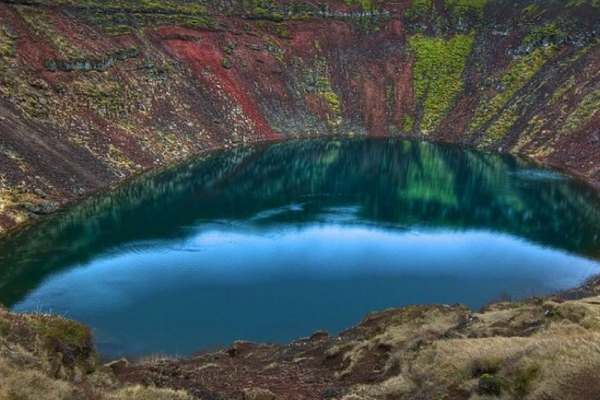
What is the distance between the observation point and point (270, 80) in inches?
4530

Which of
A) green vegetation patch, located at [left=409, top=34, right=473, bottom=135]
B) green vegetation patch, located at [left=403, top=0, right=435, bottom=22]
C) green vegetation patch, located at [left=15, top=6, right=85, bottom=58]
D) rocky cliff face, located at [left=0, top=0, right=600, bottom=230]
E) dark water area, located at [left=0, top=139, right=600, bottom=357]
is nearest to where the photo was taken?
dark water area, located at [left=0, top=139, right=600, bottom=357]

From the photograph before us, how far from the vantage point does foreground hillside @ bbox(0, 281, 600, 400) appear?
47.8 feet

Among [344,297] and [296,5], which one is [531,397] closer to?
[344,297]

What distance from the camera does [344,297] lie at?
46.0 meters

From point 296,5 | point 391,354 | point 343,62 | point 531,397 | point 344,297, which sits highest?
point 296,5

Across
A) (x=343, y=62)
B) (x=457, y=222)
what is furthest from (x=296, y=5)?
(x=457, y=222)

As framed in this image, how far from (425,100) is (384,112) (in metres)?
8.70

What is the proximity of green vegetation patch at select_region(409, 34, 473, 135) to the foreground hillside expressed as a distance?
281 ft

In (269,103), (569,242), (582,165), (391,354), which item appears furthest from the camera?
(269,103)

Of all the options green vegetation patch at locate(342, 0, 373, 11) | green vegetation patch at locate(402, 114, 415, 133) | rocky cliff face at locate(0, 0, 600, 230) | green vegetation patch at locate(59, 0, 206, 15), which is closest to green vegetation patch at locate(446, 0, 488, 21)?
rocky cliff face at locate(0, 0, 600, 230)

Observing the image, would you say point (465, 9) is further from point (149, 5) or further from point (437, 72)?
point (149, 5)

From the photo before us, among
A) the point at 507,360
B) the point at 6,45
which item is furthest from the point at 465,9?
the point at 507,360

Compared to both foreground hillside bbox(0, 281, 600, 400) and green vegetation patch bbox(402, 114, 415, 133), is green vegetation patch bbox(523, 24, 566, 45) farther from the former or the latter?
foreground hillside bbox(0, 281, 600, 400)

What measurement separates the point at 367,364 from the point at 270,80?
95097mm
